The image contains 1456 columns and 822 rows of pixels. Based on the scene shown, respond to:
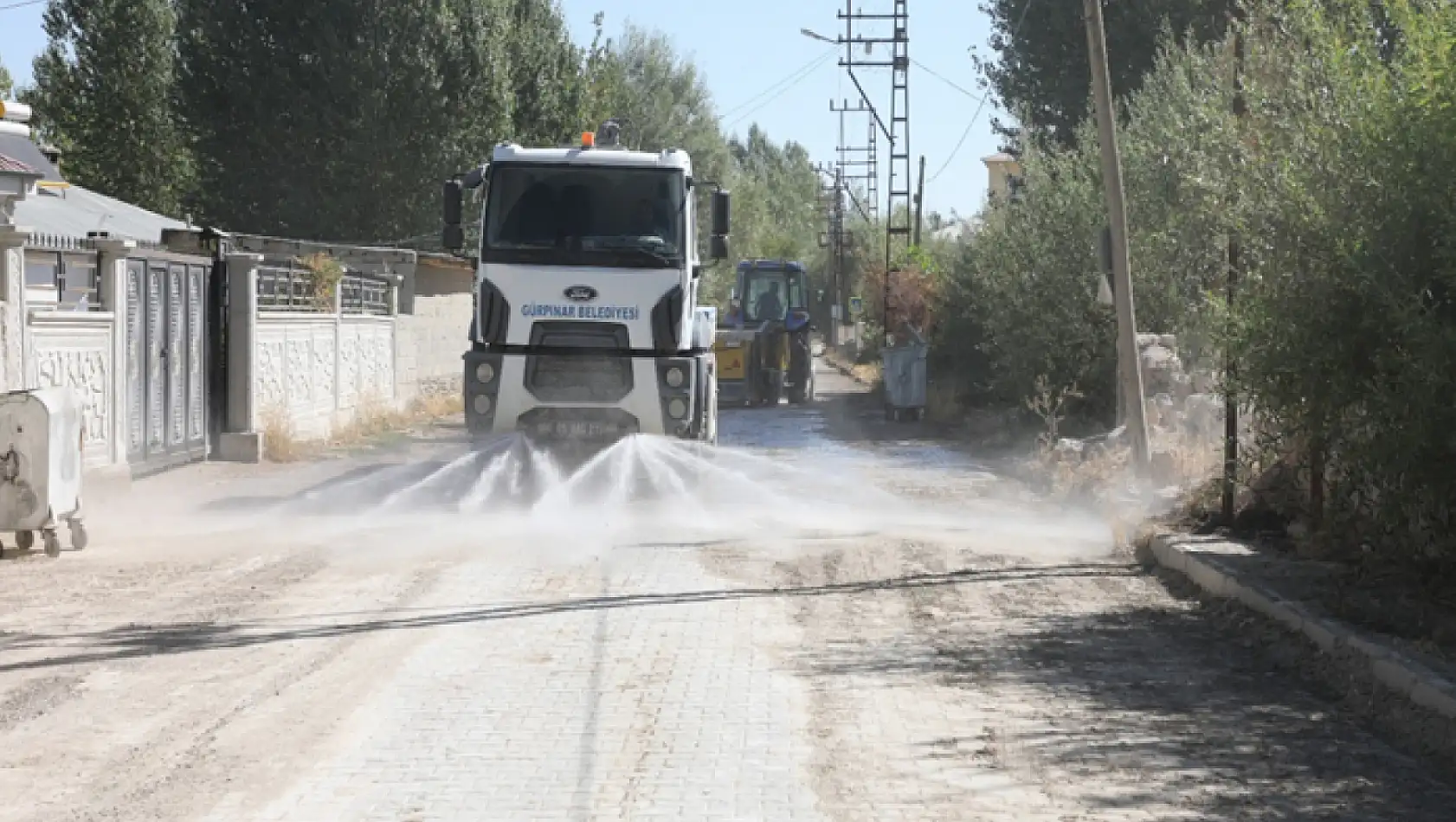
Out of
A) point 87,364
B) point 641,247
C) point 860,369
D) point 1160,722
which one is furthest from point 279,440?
point 860,369

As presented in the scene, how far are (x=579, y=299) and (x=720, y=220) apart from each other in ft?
5.24

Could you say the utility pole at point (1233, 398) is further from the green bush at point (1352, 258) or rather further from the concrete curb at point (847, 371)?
the concrete curb at point (847, 371)

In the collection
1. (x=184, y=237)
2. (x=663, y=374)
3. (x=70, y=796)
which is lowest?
(x=70, y=796)

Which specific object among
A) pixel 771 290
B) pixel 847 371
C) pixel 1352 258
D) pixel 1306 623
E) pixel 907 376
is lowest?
pixel 1306 623

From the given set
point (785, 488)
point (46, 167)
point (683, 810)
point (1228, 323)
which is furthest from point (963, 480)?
point (683, 810)

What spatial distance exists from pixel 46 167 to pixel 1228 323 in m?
13.8

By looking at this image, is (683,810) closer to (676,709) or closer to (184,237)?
(676,709)

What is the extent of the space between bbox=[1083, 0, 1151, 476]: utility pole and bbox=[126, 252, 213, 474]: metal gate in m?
10.1

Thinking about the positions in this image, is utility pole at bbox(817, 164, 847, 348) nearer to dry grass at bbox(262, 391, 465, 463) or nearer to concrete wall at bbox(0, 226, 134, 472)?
dry grass at bbox(262, 391, 465, 463)

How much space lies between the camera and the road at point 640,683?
21.1 feet

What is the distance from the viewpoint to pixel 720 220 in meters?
17.1

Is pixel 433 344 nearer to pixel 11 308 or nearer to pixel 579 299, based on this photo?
pixel 579 299

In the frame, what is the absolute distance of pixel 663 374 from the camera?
55.3ft

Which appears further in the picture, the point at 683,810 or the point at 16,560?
the point at 16,560
